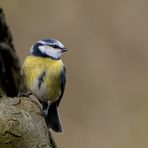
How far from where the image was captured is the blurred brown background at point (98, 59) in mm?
4258

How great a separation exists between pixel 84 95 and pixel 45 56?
6.03ft

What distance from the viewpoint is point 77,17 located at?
4.60m

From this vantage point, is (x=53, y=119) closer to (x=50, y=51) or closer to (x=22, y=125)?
(x=50, y=51)

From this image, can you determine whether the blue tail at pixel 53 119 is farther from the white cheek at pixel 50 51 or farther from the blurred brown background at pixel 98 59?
the blurred brown background at pixel 98 59

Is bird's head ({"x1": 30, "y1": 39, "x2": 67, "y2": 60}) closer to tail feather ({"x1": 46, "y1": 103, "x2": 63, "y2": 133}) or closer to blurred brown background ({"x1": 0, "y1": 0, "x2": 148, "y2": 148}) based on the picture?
tail feather ({"x1": 46, "y1": 103, "x2": 63, "y2": 133})

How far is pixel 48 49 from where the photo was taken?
2.54 m

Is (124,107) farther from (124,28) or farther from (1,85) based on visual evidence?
(1,85)

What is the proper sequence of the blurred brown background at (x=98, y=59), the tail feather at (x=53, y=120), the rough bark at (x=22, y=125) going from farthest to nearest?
the blurred brown background at (x=98, y=59)
the tail feather at (x=53, y=120)
the rough bark at (x=22, y=125)

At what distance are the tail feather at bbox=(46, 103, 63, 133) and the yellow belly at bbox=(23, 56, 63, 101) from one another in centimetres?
4

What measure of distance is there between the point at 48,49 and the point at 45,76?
0.11 meters

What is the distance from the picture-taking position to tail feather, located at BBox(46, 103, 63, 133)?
2.52 metres

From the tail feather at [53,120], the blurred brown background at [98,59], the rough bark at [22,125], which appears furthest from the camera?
the blurred brown background at [98,59]

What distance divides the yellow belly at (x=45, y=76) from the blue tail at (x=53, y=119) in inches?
1.7

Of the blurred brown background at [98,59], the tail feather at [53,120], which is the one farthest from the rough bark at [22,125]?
the blurred brown background at [98,59]
